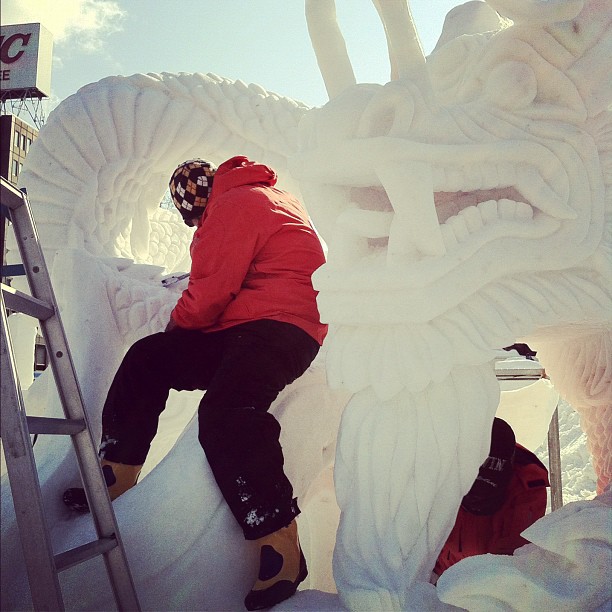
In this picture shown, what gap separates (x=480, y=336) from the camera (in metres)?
1.39

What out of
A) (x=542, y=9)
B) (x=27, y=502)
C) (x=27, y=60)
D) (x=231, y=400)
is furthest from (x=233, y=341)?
(x=27, y=60)

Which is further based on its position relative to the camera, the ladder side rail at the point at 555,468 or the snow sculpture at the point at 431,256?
the ladder side rail at the point at 555,468

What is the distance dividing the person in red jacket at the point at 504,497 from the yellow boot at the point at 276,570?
0.64 metres

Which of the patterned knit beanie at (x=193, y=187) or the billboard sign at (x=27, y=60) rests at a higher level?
the billboard sign at (x=27, y=60)

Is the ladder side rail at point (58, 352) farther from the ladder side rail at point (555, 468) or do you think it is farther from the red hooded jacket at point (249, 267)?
the ladder side rail at point (555, 468)

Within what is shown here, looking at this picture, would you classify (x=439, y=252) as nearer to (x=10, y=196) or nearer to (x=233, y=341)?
(x=233, y=341)

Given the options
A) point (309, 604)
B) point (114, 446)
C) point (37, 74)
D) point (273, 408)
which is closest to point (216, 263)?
point (273, 408)

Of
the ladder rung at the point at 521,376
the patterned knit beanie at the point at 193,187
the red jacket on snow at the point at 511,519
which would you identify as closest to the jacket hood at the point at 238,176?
the patterned knit beanie at the point at 193,187

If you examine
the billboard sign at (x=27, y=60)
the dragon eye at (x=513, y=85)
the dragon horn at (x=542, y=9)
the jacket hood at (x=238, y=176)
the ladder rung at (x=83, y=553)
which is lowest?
the ladder rung at (x=83, y=553)

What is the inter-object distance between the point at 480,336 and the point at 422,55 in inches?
24.2

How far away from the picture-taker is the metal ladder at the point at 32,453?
1.13 m

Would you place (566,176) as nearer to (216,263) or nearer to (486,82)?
(486,82)

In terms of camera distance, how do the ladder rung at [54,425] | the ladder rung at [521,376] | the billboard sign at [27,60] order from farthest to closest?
the billboard sign at [27,60] < the ladder rung at [521,376] < the ladder rung at [54,425]

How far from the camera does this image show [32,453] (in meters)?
1.17
